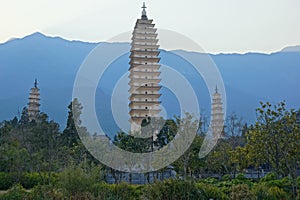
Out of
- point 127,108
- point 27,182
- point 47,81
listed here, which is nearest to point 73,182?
point 27,182

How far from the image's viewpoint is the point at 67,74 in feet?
366

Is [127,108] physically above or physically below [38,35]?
below

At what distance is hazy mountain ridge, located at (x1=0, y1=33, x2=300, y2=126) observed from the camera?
9099cm

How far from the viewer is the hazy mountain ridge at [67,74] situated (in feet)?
299

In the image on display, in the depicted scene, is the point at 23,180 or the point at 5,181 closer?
the point at 5,181

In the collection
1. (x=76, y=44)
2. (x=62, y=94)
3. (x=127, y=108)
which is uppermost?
(x=76, y=44)

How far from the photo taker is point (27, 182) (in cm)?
1349

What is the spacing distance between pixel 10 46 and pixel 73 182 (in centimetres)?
12620

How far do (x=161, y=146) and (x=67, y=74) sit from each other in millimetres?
99121

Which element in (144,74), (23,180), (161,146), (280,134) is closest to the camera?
(280,134)

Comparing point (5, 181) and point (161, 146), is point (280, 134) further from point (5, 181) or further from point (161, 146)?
point (5, 181)

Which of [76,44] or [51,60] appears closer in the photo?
[51,60]

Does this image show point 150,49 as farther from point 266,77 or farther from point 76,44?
point 76,44

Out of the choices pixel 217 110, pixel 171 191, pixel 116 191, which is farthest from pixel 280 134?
pixel 217 110
